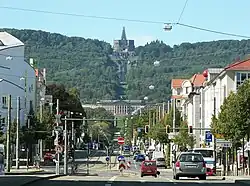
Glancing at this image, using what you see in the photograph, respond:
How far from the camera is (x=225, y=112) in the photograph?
6191 centimetres

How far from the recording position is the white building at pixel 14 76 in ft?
355

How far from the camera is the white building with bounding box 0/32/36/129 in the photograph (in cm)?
10834

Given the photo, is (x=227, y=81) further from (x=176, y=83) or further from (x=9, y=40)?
(x=176, y=83)

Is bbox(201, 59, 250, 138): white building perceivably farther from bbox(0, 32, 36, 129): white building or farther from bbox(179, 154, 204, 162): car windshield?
bbox(179, 154, 204, 162): car windshield

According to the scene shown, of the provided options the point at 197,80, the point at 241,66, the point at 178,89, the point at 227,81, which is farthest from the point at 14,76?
the point at 178,89

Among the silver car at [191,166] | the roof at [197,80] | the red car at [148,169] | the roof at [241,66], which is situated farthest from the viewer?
the roof at [197,80]

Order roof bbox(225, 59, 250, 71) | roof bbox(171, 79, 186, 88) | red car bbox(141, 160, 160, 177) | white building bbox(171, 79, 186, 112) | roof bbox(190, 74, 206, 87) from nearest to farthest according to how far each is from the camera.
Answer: red car bbox(141, 160, 160, 177) → roof bbox(225, 59, 250, 71) → roof bbox(190, 74, 206, 87) → white building bbox(171, 79, 186, 112) → roof bbox(171, 79, 186, 88)

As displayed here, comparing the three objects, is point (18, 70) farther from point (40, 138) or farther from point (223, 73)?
point (223, 73)

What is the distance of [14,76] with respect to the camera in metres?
115

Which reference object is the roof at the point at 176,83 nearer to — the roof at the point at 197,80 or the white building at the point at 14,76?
the roof at the point at 197,80

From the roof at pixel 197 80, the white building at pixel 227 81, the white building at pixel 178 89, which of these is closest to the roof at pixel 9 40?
the white building at pixel 227 81

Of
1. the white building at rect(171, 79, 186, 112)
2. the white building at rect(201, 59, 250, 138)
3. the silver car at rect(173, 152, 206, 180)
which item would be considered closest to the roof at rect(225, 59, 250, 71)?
the white building at rect(201, 59, 250, 138)

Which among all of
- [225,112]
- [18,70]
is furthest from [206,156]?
[18,70]

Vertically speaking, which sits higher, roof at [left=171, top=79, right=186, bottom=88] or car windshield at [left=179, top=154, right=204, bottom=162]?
roof at [left=171, top=79, right=186, bottom=88]
